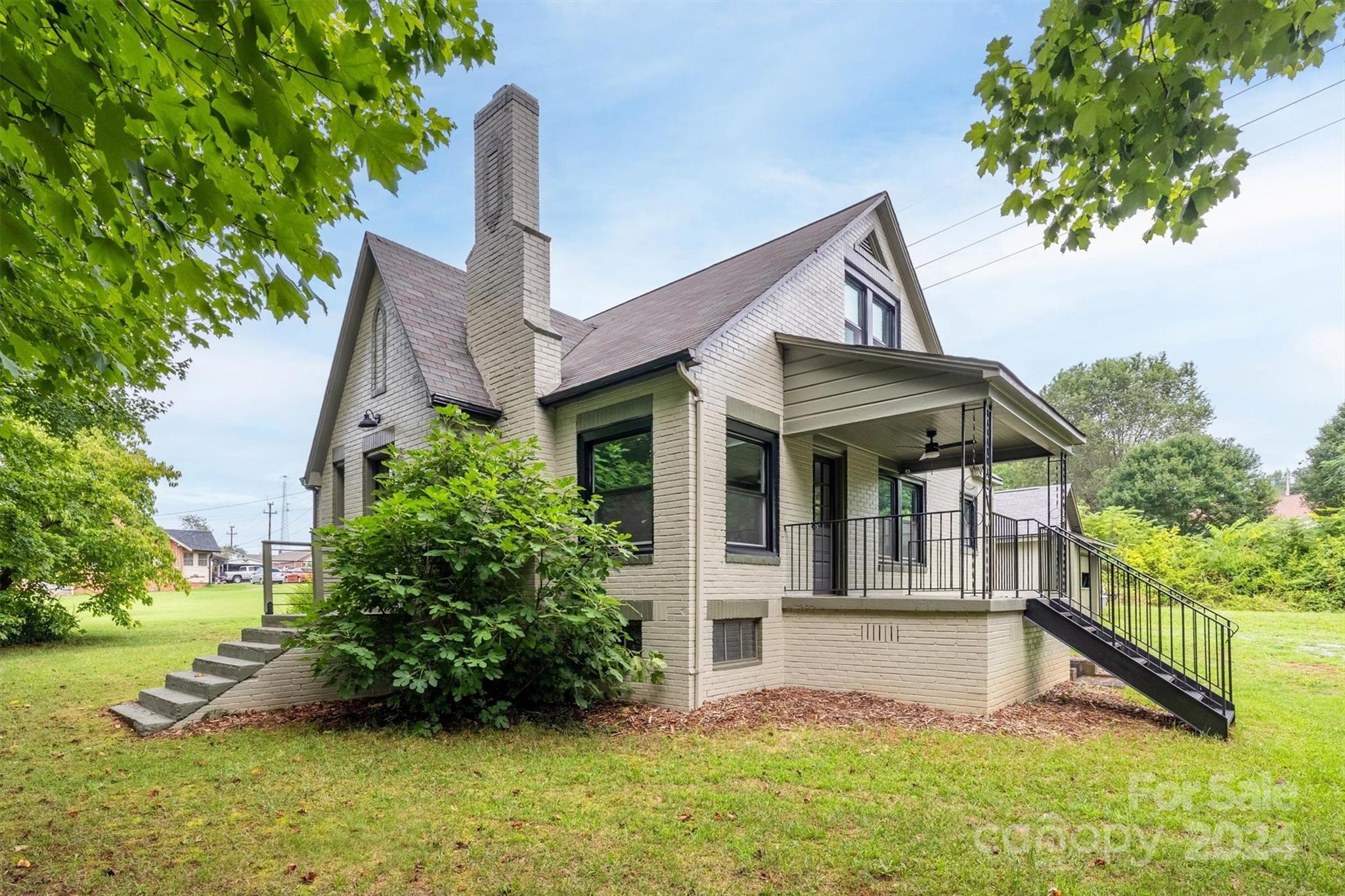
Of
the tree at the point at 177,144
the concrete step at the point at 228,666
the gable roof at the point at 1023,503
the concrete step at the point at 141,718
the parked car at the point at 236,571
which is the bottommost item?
the parked car at the point at 236,571

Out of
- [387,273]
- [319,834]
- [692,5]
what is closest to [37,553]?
[387,273]

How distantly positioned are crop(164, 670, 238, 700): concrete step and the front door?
7.35 meters

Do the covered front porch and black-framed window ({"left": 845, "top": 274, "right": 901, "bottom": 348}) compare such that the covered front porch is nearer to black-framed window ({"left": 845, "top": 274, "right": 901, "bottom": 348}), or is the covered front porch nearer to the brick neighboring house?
the brick neighboring house

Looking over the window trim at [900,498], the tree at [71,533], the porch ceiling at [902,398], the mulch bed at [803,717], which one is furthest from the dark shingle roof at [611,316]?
the tree at [71,533]

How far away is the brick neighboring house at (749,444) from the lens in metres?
7.94

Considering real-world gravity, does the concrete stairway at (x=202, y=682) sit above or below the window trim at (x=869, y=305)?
below

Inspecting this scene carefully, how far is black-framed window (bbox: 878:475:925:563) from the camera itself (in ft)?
39.2

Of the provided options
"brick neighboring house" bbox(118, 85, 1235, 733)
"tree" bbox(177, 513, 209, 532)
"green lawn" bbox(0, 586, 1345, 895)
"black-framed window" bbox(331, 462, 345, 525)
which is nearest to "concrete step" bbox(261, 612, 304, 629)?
"brick neighboring house" bbox(118, 85, 1235, 733)

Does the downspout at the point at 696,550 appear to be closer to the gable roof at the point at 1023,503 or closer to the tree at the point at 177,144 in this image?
the tree at the point at 177,144

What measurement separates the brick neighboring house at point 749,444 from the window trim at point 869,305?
0.06 metres

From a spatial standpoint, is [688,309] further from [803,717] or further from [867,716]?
[867,716]

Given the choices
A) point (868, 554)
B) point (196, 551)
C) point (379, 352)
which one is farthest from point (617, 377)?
point (196, 551)

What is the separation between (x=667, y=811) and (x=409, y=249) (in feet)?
33.5

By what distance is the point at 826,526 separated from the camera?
10.7 m
